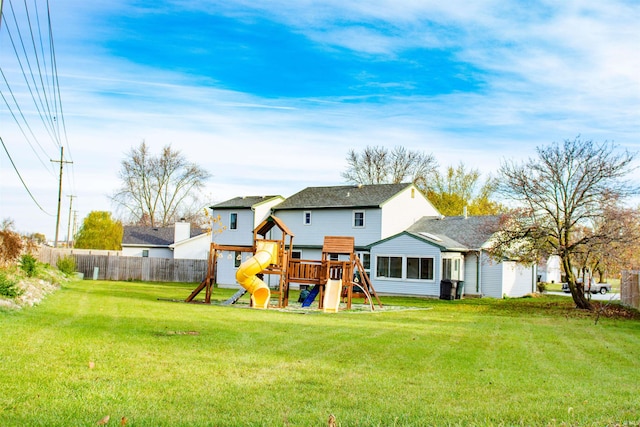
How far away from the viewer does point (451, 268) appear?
34.2 meters

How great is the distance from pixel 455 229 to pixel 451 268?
4371 mm

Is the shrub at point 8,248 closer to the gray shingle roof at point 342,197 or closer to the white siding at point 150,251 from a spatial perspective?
the gray shingle roof at point 342,197

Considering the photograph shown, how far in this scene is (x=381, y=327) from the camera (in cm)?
1585

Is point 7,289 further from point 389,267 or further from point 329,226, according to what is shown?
point 329,226

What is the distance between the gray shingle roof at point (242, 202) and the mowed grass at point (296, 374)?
86.6 feet

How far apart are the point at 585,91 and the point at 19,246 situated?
825 inches

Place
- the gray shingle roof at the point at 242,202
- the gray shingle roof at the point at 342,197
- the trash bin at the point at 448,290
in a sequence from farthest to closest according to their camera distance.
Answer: the gray shingle roof at the point at 242,202, the gray shingle roof at the point at 342,197, the trash bin at the point at 448,290

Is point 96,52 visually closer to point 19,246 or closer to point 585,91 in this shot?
point 19,246

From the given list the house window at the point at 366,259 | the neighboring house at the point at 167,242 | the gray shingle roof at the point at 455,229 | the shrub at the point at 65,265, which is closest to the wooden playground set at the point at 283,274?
the gray shingle roof at the point at 455,229

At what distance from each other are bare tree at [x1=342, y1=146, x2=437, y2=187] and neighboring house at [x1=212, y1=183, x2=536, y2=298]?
13.5 m

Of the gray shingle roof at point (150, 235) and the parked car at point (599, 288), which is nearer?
the parked car at point (599, 288)

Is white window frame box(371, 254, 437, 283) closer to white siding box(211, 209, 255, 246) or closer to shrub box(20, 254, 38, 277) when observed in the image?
white siding box(211, 209, 255, 246)

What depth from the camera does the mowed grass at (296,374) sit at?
6230 mm

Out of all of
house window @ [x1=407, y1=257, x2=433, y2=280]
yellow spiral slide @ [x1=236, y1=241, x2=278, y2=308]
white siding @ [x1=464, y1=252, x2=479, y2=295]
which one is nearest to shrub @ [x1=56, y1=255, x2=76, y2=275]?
yellow spiral slide @ [x1=236, y1=241, x2=278, y2=308]
